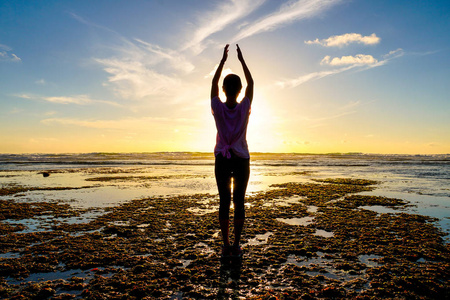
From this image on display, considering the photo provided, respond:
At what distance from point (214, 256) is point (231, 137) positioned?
85.7 inches

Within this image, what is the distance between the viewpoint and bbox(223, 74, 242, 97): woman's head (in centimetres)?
445

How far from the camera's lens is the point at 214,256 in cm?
484

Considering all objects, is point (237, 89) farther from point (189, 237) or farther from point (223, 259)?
point (189, 237)

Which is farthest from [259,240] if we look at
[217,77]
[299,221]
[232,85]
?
[217,77]

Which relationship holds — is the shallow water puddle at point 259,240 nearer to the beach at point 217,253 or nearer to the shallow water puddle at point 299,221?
the beach at point 217,253

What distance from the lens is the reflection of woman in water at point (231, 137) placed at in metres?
4.38

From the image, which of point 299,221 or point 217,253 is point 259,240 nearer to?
point 217,253

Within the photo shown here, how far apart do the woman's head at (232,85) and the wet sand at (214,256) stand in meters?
2.83

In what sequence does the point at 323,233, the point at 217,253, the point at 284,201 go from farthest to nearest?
1. the point at 284,201
2. the point at 323,233
3. the point at 217,253

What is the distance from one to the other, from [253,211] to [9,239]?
6348 mm

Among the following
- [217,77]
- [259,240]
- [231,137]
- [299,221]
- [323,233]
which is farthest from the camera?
[299,221]

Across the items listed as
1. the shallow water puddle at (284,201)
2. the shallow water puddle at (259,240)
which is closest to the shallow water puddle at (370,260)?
the shallow water puddle at (259,240)

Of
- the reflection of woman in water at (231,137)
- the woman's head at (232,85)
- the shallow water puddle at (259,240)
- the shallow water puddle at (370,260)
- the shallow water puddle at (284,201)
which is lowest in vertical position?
the shallow water puddle at (284,201)

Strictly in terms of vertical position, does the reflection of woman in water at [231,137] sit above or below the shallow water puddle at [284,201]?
above
